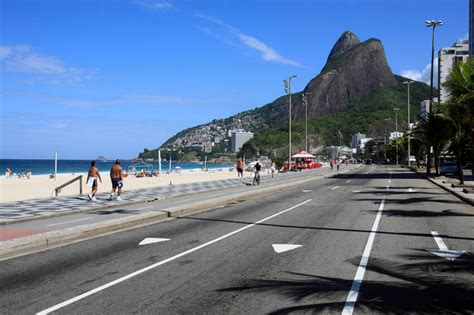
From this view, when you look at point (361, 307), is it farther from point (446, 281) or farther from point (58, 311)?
point (58, 311)

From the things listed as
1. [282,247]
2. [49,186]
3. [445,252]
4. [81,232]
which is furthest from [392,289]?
[49,186]

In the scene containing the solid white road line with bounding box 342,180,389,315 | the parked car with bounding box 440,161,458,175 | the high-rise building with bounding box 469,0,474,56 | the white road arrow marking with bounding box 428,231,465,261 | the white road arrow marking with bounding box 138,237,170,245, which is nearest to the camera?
the solid white road line with bounding box 342,180,389,315

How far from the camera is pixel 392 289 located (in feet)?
22.8

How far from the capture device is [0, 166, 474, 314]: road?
6.32 m

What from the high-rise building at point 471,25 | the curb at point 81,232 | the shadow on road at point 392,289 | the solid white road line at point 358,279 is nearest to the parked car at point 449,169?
the curb at point 81,232

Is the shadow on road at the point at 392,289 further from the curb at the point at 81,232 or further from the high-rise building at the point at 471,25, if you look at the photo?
the high-rise building at the point at 471,25

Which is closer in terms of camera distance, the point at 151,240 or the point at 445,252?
the point at 445,252

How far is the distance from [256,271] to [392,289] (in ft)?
7.10

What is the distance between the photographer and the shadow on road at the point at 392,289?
611 centimetres

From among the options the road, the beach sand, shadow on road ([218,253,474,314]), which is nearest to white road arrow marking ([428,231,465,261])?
the road

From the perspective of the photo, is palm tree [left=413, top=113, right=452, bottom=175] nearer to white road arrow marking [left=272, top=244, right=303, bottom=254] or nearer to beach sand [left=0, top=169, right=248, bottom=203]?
beach sand [left=0, top=169, right=248, bottom=203]

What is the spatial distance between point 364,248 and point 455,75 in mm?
16697

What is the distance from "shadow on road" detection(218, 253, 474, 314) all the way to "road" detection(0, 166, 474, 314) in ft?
0.05

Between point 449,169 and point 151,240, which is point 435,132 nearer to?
point 449,169
